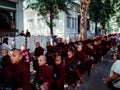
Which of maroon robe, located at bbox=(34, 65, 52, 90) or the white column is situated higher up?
the white column

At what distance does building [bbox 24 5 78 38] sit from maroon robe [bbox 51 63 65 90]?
2660 cm

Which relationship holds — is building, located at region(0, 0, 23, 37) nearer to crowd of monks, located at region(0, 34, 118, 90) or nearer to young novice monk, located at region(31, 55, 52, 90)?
→ crowd of monks, located at region(0, 34, 118, 90)

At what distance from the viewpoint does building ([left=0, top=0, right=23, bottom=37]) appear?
2328 cm

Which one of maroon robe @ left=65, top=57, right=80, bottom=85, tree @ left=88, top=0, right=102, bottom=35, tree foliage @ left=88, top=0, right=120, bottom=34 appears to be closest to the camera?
maroon robe @ left=65, top=57, right=80, bottom=85

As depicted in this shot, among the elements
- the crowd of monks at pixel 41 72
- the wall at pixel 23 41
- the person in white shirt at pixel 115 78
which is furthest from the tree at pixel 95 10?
the person in white shirt at pixel 115 78

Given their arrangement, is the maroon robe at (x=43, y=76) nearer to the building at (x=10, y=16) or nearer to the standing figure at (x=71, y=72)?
the standing figure at (x=71, y=72)

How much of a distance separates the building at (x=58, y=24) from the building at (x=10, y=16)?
10.8 metres

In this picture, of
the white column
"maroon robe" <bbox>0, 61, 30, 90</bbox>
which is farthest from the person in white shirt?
the white column

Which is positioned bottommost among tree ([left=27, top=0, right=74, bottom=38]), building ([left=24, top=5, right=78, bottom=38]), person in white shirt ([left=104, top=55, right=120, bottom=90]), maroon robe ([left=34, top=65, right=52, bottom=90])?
maroon robe ([left=34, top=65, right=52, bottom=90])

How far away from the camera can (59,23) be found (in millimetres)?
37500

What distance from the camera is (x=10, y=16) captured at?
24.8 meters

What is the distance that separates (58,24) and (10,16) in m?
13.2

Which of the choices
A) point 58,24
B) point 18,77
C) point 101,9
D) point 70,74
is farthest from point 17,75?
point 101,9

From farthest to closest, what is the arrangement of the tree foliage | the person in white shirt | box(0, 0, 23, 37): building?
the tree foliage < box(0, 0, 23, 37): building < the person in white shirt
